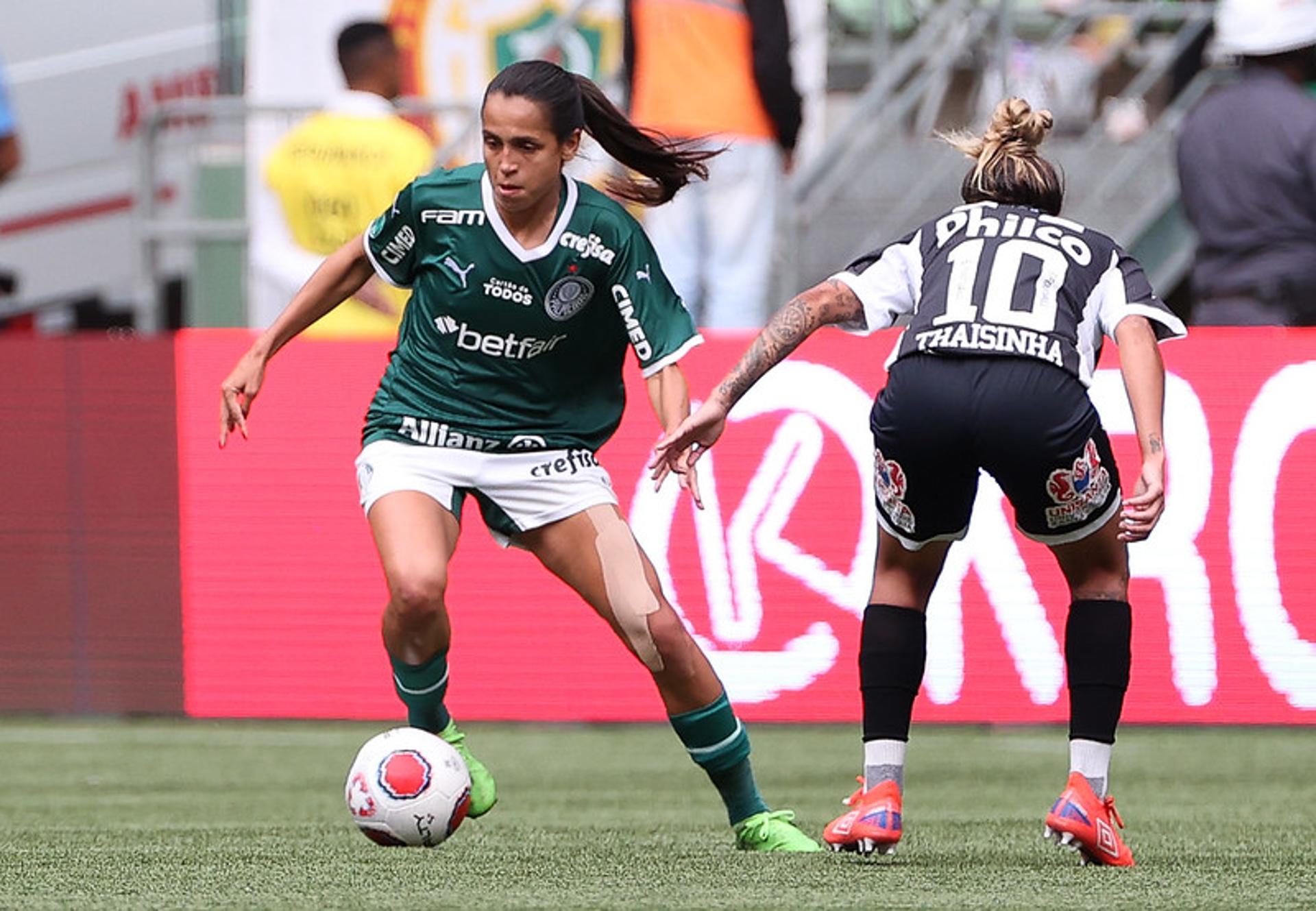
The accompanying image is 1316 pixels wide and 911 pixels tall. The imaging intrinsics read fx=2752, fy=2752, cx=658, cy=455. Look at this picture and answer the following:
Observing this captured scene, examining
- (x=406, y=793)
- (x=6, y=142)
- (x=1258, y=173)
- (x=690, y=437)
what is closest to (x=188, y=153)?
(x=6, y=142)

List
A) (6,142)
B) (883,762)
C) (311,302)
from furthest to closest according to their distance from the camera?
(6,142)
(311,302)
(883,762)

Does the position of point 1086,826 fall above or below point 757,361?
below

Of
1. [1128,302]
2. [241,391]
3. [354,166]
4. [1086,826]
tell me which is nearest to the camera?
[1086,826]

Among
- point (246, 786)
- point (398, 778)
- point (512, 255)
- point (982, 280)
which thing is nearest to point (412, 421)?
point (512, 255)

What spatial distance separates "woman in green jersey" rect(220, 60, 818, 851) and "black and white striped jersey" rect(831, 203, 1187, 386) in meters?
0.71

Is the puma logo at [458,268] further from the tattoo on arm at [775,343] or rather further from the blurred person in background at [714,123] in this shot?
the blurred person in background at [714,123]

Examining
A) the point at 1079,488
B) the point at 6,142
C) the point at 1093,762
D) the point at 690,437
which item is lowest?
the point at 1093,762

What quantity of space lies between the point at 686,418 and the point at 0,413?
5.15 metres

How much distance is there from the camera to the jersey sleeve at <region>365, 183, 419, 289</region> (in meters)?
6.80

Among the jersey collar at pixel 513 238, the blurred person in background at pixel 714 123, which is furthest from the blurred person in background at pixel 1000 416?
the blurred person in background at pixel 714 123

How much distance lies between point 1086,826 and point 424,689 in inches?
73.0

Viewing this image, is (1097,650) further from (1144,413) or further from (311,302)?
(311,302)

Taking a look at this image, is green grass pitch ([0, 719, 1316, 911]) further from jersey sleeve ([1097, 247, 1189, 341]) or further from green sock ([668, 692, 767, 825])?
jersey sleeve ([1097, 247, 1189, 341])

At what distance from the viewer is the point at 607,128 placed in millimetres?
6883
